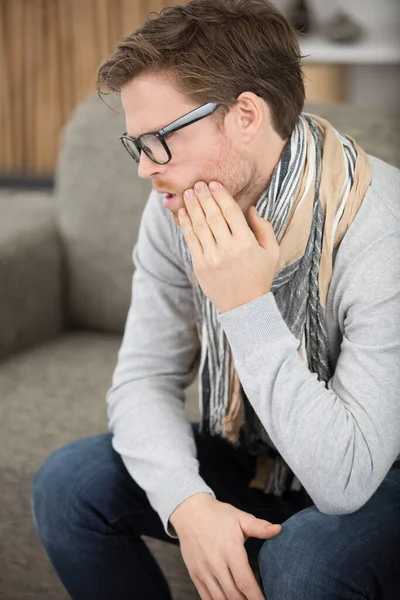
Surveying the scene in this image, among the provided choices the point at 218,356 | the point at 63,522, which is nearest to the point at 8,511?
the point at 63,522

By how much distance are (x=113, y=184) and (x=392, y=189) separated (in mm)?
838

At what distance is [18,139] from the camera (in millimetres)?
2898

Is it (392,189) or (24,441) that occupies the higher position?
(392,189)

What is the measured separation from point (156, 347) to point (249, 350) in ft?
0.97

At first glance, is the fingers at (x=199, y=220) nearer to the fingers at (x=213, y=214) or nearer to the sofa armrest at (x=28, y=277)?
the fingers at (x=213, y=214)

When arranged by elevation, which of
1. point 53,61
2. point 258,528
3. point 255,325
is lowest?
point 258,528

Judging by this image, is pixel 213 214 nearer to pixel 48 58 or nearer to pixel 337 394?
pixel 337 394

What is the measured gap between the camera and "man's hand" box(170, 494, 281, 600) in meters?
1.04

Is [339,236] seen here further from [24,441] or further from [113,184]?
[113,184]

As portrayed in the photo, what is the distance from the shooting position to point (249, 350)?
3.39 ft

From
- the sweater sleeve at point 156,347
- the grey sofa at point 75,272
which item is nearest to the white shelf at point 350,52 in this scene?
the grey sofa at point 75,272

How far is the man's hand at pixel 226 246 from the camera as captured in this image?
3.45ft

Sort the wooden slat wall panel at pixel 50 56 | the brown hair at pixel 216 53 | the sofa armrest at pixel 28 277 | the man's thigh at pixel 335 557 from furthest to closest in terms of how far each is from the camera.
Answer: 1. the wooden slat wall panel at pixel 50 56
2. the sofa armrest at pixel 28 277
3. the brown hair at pixel 216 53
4. the man's thigh at pixel 335 557

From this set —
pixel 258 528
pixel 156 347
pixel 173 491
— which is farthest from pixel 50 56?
pixel 258 528
